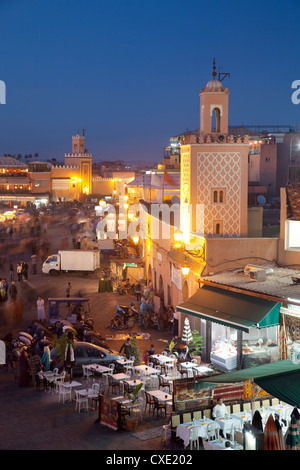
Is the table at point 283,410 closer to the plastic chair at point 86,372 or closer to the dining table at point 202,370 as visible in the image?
the dining table at point 202,370

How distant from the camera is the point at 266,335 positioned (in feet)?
45.6

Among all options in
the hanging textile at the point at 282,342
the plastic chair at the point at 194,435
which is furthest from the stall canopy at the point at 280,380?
the hanging textile at the point at 282,342

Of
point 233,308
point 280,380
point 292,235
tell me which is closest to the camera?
point 280,380

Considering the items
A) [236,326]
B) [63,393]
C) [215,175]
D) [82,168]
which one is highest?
[82,168]

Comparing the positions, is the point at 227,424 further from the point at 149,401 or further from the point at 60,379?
the point at 60,379

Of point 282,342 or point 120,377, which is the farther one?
point 120,377

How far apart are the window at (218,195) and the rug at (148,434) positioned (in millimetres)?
8788

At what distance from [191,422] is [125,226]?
1050 inches

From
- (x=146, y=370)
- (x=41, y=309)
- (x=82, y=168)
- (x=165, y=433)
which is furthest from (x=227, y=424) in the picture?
(x=82, y=168)

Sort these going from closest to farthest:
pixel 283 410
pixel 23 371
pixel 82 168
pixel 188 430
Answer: pixel 188 430, pixel 283 410, pixel 23 371, pixel 82 168

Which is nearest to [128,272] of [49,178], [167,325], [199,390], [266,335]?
[167,325]

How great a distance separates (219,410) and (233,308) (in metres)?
3.19

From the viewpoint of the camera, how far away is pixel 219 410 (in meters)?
10.9

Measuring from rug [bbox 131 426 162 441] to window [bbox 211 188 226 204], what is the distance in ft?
28.8
